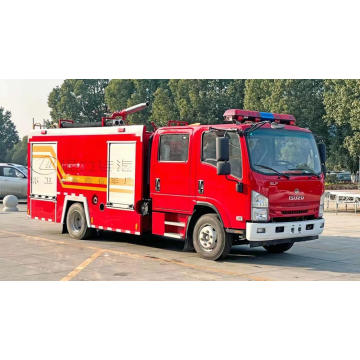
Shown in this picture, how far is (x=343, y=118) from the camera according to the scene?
30.7m

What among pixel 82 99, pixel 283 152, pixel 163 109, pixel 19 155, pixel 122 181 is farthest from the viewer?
pixel 19 155

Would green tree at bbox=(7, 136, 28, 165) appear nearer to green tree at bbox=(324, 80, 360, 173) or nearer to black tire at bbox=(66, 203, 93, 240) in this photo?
green tree at bbox=(324, 80, 360, 173)

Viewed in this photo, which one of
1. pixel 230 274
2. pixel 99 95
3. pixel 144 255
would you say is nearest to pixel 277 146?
pixel 230 274

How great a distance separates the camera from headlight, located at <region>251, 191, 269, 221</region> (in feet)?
31.8

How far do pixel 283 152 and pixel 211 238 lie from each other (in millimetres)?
2042

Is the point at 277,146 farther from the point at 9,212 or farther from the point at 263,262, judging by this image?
the point at 9,212

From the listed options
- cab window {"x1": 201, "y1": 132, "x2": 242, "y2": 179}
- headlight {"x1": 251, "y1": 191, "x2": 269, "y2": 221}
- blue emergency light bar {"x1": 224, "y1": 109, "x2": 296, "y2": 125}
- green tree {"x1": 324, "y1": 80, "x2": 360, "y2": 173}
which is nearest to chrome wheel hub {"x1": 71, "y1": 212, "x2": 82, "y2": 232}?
cab window {"x1": 201, "y1": 132, "x2": 242, "y2": 179}

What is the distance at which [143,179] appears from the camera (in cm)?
1169

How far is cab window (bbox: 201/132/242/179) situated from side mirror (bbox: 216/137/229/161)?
327mm

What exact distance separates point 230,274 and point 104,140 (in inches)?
185

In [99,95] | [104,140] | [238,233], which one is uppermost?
[99,95]

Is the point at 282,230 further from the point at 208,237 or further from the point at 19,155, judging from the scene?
the point at 19,155

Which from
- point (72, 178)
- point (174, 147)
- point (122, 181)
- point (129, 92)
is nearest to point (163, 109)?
point (129, 92)

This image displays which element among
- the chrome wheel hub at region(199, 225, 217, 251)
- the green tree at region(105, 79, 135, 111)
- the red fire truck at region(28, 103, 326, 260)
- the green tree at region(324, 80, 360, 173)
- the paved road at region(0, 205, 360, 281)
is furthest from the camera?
the green tree at region(105, 79, 135, 111)
